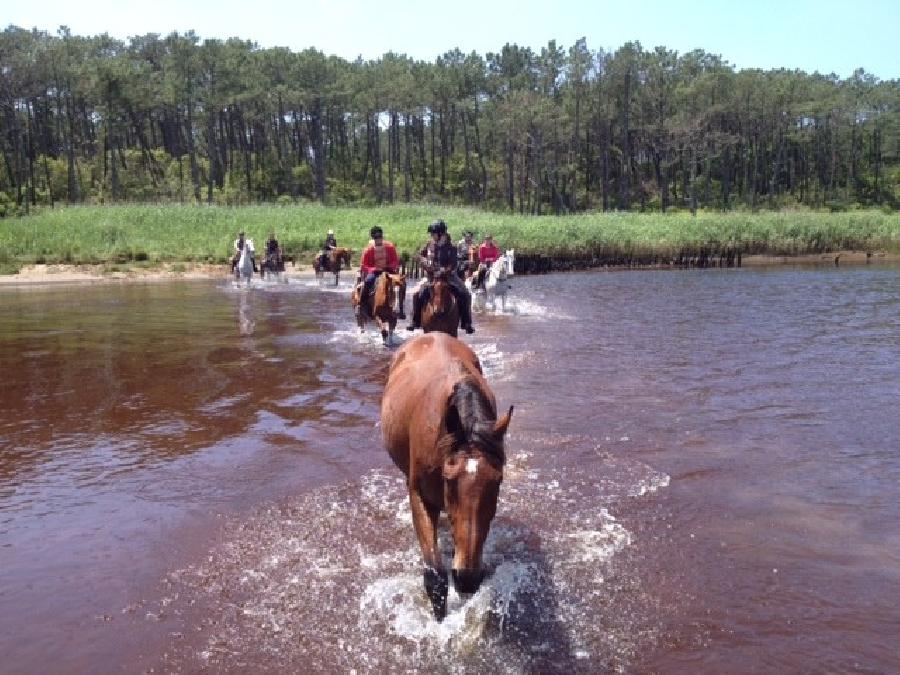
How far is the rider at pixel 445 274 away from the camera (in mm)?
10320

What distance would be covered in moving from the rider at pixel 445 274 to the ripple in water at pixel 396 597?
13.7 ft

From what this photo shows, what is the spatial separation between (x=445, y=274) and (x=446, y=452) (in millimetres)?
6552

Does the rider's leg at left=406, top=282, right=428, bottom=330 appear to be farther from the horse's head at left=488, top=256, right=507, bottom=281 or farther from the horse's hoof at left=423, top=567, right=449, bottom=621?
the horse's head at left=488, top=256, right=507, bottom=281

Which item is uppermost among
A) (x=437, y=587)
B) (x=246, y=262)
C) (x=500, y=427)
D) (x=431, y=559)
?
(x=246, y=262)

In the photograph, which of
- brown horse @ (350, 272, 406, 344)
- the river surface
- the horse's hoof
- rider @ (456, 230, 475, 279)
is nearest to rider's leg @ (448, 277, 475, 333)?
the river surface

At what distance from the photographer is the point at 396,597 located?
4.90 m

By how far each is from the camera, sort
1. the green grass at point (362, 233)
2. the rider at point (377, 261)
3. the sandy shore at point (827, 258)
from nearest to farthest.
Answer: the rider at point (377, 261), the green grass at point (362, 233), the sandy shore at point (827, 258)

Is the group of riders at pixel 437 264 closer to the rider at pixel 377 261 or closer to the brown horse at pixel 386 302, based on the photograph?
the rider at pixel 377 261

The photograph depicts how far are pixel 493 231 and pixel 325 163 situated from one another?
4170 centimetres

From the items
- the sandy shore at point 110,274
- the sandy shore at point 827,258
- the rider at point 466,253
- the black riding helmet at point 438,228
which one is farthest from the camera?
the sandy shore at point 827,258

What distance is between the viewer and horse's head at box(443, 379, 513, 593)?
363 centimetres

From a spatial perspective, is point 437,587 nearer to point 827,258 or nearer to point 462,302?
point 462,302

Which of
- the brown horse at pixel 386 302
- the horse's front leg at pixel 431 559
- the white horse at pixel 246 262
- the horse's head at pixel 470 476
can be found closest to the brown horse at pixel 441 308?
the brown horse at pixel 386 302

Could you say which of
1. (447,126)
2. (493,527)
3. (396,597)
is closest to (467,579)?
(396,597)
